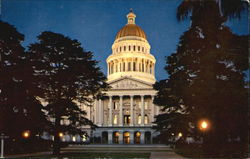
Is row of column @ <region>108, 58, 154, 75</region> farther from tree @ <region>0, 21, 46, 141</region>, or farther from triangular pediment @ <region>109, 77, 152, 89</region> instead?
tree @ <region>0, 21, 46, 141</region>

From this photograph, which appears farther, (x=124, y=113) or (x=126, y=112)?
(x=126, y=112)

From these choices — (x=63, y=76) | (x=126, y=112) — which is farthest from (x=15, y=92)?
(x=126, y=112)

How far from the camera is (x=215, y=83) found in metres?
21.3

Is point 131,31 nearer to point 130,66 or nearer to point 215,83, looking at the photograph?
point 130,66

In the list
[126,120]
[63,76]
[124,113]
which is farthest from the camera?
[126,120]

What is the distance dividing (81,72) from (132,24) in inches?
3232

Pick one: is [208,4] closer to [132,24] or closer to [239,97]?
[239,97]

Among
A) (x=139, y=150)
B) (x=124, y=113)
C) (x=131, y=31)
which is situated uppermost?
(x=131, y=31)

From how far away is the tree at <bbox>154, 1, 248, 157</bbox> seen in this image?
20.3m

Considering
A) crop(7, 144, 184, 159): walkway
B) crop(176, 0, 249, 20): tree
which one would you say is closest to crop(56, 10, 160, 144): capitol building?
crop(7, 144, 184, 159): walkway

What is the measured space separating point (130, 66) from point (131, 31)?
39.7 feet

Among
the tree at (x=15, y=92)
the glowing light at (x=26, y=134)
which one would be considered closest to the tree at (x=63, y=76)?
the tree at (x=15, y=92)

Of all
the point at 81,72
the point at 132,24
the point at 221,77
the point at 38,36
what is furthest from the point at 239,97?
the point at 132,24

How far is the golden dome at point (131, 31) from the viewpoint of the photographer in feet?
362
